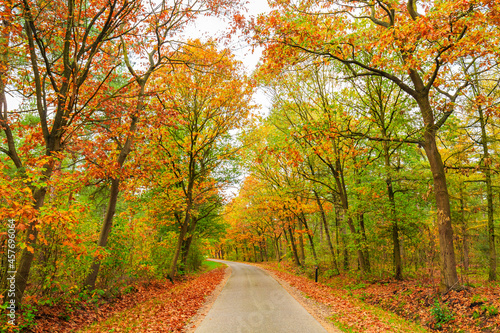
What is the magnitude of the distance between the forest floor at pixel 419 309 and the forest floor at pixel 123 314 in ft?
15.5

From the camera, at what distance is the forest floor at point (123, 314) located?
643cm

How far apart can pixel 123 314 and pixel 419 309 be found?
9.32 metres

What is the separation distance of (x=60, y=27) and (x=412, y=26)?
8827 mm

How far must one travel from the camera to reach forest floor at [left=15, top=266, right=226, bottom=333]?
21.1 ft

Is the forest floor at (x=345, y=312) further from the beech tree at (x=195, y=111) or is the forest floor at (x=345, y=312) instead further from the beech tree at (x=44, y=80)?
the beech tree at (x=195, y=111)

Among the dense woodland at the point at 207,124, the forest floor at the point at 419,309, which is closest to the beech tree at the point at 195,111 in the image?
the dense woodland at the point at 207,124

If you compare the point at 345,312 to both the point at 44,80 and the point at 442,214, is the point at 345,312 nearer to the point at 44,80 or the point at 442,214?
the point at 442,214

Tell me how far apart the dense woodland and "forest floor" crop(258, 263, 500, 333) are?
677 mm

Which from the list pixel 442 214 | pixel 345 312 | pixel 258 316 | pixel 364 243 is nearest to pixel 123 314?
pixel 258 316

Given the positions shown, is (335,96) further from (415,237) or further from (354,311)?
(354,311)

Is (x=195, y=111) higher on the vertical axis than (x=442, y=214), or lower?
higher

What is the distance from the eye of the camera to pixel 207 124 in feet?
50.6

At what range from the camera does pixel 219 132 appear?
14.7 metres

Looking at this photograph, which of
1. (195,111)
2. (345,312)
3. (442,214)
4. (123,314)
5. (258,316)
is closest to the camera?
(258,316)
